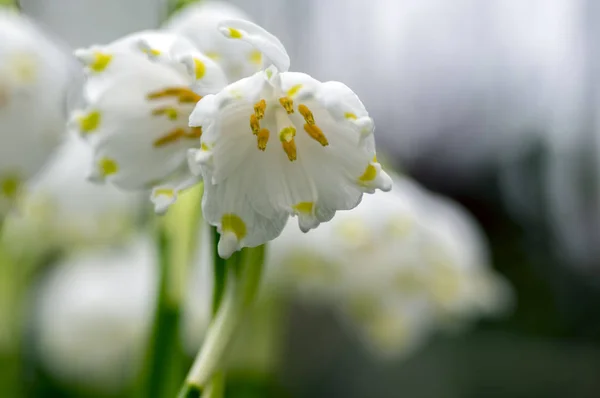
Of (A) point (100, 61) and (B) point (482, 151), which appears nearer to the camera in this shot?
(A) point (100, 61)

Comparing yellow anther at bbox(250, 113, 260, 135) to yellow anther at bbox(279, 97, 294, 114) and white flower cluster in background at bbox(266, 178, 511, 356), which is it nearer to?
yellow anther at bbox(279, 97, 294, 114)

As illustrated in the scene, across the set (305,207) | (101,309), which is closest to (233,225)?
(305,207)

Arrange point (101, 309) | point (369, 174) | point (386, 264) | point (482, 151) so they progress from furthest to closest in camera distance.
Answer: point (482, 151), point (101, 309), point (386, 264), point (369, 174)

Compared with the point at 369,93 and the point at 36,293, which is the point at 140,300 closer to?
the point at 36,293

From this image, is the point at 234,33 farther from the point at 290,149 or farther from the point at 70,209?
the point at 70,209

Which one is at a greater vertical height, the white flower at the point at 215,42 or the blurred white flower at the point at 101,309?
the white flower at the point at 215,42

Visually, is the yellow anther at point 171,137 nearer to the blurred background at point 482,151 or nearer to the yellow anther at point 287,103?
the yellow anther at point 287,103

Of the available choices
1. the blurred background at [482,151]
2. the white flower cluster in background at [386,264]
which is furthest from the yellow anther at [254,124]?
the blurred background at [482,151]
